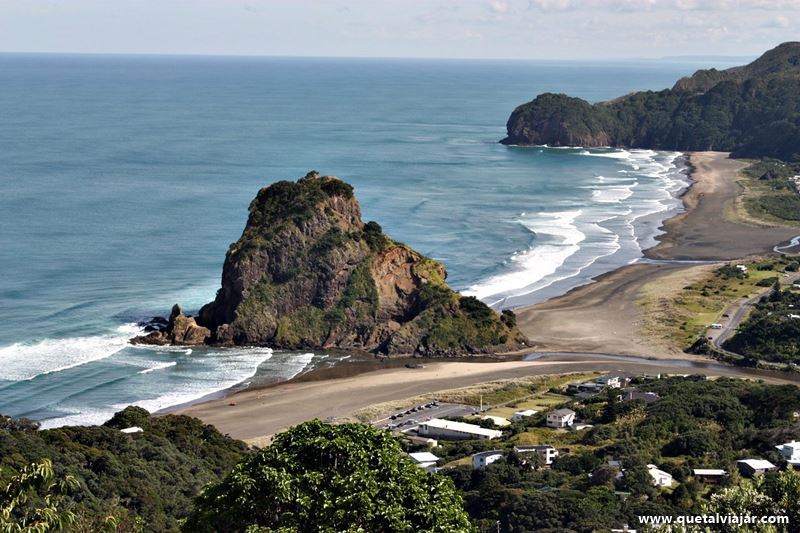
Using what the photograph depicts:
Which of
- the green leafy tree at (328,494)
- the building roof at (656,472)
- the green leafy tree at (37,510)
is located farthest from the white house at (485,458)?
the green leafy tree at (37,510)

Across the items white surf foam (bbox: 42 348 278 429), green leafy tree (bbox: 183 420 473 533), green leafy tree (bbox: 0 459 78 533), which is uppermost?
green leafy tree (bbox: 0 459 78 533)

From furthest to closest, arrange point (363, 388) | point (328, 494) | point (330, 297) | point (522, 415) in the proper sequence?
point (330, 297), point (363, 388), point (522, 415), point (328, 494)

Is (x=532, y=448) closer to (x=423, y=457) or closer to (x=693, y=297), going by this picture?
(x=423, y=457)

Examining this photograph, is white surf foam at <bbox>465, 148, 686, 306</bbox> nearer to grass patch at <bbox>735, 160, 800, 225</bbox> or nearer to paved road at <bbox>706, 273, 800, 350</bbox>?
grass patch at <bbox>735, 160, 800, 225</bbox>

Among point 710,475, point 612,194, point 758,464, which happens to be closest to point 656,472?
point 710,475

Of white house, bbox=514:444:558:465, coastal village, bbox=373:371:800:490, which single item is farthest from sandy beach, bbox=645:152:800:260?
white house, bbox=514:444:558:465

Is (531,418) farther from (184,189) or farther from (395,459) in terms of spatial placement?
(184,189)

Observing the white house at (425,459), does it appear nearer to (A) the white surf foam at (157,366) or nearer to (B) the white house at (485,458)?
(B) the white house at (485,458)
